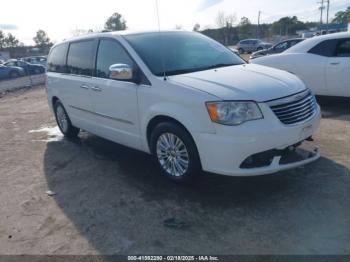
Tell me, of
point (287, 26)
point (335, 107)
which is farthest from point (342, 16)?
point (335, 107)

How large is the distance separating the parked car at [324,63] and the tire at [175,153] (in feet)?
14.6

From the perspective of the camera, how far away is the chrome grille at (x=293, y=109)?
3.71m

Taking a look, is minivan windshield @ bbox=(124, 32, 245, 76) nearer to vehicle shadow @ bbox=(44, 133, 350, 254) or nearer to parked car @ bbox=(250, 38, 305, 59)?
vehicle shadow @ bbox=(44, 133, 350, 254)

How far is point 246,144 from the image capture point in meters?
3.55

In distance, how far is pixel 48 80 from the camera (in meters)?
6.99

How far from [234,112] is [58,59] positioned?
13.8ft

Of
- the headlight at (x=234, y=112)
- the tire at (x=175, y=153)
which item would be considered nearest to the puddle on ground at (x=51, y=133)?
the tire at (x=175, y=153)

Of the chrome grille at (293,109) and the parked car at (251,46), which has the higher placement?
the chrome grille at (293,109)

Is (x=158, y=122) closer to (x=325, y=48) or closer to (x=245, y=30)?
(x=325, y=48)

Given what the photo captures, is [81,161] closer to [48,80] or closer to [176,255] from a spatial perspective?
[48,80]

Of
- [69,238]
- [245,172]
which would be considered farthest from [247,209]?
[69,238]

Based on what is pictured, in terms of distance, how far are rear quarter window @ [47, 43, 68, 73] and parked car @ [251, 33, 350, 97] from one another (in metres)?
4.55

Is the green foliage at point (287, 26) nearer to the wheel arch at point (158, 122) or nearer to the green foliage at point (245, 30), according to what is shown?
the green foliage at point (245, 30)

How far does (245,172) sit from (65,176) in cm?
262
